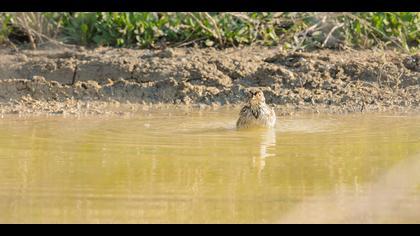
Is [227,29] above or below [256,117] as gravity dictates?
above

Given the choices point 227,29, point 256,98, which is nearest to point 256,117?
point 256,98

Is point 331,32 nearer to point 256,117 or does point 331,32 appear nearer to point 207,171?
point 256,117

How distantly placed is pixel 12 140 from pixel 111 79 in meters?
2.94

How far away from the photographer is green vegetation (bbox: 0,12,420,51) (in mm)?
11984

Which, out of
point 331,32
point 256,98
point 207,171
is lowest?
point 207,171

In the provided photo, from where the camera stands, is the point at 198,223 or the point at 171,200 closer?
the point at 198,223

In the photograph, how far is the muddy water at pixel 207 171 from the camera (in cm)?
544

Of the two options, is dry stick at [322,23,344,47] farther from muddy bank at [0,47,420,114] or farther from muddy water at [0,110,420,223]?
muddy water at [0,110,420,223]

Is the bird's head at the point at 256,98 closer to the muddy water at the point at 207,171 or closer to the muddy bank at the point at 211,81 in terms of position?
the muddy water at the point at 207,171

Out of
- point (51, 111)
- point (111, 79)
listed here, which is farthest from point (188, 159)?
point (111, 79)

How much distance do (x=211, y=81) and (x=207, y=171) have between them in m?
4.33

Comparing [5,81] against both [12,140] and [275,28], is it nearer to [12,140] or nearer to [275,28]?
[12,140]

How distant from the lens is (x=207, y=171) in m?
6.62
